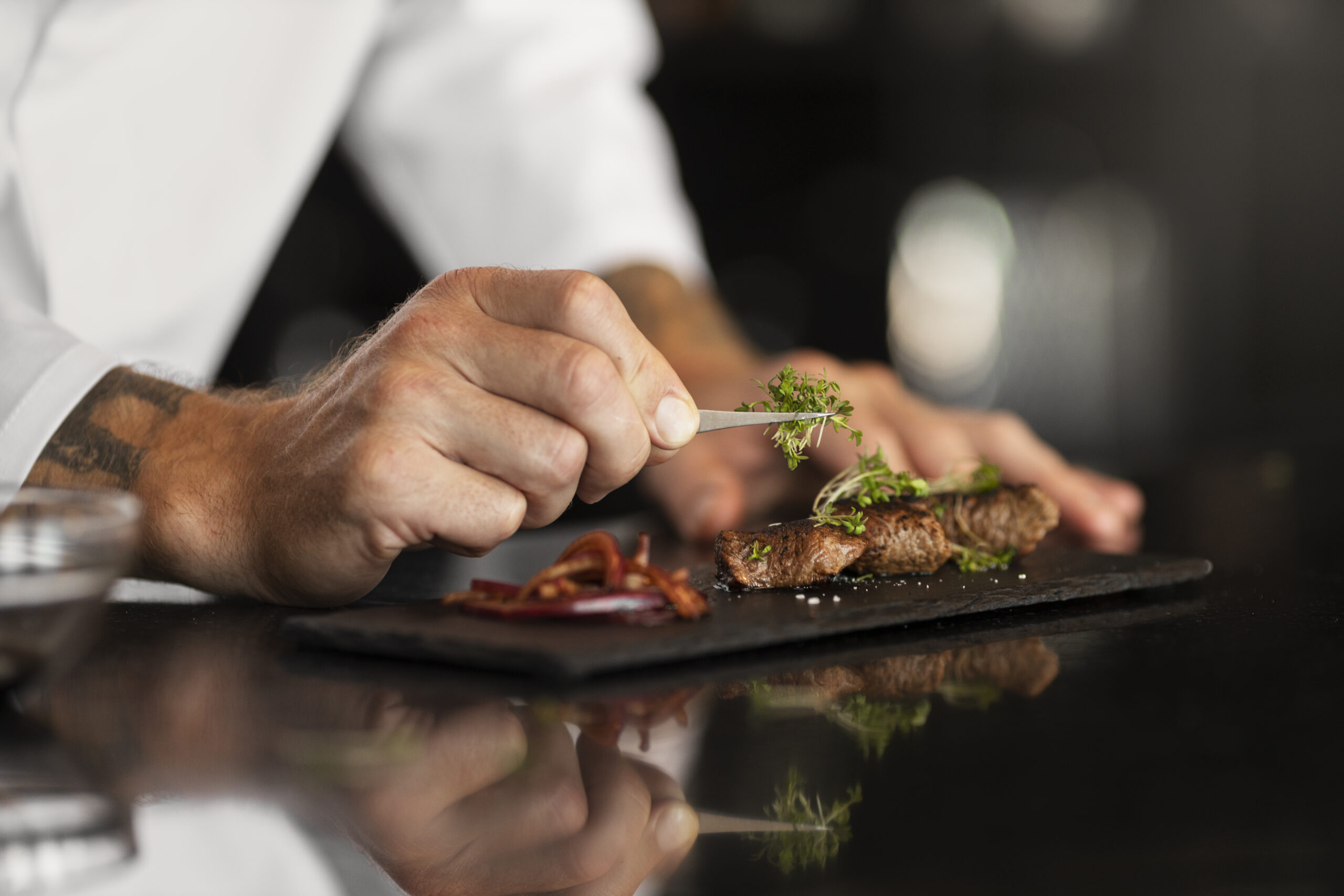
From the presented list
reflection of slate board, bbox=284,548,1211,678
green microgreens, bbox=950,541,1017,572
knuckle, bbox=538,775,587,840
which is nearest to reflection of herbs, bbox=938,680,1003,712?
reflection of slate board, bbox=284,548,1211,678

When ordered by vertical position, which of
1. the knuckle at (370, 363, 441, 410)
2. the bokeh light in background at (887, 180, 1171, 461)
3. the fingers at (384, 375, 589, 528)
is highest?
the knuckle at (370, 363, 441, 410)

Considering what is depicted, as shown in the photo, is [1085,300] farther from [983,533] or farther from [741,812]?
[741,812]

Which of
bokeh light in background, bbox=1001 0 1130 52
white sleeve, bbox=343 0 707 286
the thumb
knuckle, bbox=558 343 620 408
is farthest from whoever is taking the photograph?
bokeh light in background, bbox=1001 0 1130 52

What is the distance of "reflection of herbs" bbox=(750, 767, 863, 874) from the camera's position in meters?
0.64

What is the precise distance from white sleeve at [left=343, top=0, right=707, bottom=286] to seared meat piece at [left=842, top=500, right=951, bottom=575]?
1.32 meters

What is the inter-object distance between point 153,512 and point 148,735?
1.96 feet

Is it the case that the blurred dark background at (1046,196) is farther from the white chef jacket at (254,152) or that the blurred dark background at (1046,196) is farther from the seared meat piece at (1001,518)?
the seared meat piece at (1001,518)

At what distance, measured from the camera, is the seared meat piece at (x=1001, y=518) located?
1679 millimetres

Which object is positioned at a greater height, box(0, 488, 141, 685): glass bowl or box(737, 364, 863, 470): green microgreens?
box(0, 488, 141, 685): glass bowl

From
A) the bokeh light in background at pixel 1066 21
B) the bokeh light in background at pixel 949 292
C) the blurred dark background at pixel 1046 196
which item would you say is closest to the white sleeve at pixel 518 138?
the blurred dark background at pixel 1046 196

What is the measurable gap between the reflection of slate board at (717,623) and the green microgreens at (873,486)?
15 centimetres

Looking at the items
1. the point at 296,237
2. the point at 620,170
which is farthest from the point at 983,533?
the point at 296,237

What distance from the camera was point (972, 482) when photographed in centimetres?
179

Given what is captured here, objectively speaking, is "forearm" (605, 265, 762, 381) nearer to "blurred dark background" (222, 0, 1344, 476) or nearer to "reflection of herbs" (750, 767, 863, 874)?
"reflection of herbs" (750, 767, 863, 874)
